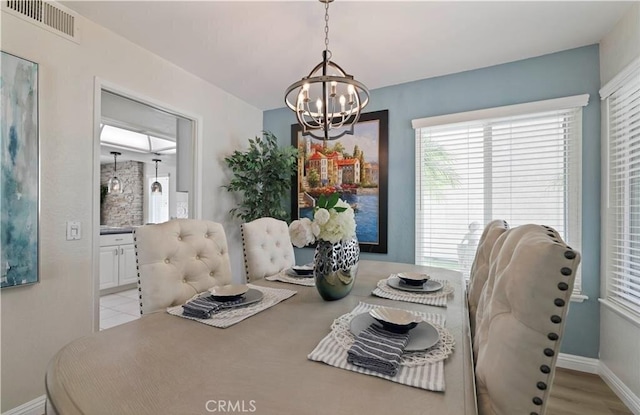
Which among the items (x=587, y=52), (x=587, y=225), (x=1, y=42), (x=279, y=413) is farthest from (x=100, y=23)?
(x=587, y=225)

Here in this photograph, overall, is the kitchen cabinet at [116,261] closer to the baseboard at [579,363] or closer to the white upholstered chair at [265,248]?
the white upholstered chair at [265,248]

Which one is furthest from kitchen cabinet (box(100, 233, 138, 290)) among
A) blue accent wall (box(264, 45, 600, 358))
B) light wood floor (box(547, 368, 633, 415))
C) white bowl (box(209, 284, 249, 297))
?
light wood floor (box(547, 368, 633, 415))

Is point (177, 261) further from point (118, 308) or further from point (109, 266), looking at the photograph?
point (109, 266)

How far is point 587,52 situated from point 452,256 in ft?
6.44

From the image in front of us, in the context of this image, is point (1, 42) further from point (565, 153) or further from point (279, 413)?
point (565, 153)

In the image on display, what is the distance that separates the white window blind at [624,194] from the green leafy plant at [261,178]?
2.70 meters

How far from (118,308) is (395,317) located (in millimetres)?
4041

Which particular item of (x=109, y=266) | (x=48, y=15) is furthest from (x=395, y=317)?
(x=109, y=266)

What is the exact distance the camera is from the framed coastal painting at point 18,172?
1654 mm

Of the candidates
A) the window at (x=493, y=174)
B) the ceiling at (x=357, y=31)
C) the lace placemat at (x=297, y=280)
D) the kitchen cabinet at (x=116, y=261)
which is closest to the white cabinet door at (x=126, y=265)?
the kitchen cabinet at (x=116, y=261)

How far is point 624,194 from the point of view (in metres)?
2.02

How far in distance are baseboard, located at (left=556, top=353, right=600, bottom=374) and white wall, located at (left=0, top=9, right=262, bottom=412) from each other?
3658 millimetres

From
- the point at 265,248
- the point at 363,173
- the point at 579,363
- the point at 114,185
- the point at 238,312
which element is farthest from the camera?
the point at 114,185

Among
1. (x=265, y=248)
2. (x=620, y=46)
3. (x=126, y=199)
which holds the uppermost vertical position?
(x=620, y=46)
